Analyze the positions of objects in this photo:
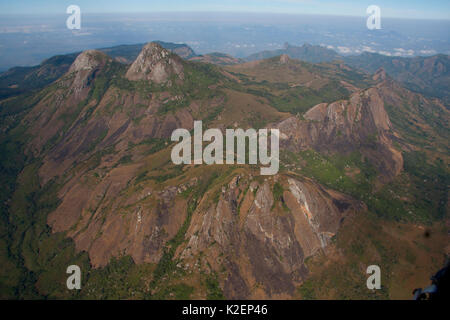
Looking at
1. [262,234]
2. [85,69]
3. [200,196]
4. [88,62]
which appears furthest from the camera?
[88,62]

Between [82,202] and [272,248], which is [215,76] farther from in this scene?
[272,248]

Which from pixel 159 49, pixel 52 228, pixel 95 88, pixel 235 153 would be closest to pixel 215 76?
pixel 159 49

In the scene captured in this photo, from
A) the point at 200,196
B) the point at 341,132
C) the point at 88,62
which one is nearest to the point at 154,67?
the point at 88,62

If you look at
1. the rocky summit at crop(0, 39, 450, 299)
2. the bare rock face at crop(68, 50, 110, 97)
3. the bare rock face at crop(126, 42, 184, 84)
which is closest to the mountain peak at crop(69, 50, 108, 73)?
the bare rock face at crop(68, 50, 110, 97)

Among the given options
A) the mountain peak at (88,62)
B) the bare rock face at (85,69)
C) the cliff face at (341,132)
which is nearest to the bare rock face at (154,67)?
the bare rock face at (85,69)

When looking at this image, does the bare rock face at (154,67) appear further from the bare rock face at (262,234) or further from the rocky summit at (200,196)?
the bare rock face at (262,234)

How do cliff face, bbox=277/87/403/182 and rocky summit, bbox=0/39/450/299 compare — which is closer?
rocky summit, bbox=0/39/450/299

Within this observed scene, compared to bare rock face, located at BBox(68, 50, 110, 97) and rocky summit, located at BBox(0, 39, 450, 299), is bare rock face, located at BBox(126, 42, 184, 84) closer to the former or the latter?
rocky summit, located at BBox(0, 39, 450, 299)

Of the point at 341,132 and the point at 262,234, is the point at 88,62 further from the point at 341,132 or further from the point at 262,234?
the point at 262,234
